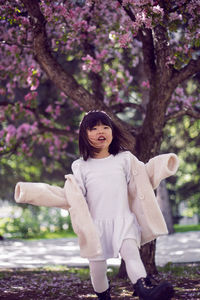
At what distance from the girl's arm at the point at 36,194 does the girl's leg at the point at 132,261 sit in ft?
2.17

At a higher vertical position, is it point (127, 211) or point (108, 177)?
point (108, 177)

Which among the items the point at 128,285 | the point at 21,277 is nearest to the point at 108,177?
the point at 128,285

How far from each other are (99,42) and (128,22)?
213 centimetres

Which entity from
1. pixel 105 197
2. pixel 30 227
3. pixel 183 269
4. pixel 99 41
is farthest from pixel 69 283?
pixel 30 227

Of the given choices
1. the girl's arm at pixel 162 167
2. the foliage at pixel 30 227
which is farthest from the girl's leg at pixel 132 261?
the foliage at pixel 30 227

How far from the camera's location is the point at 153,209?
4.17 metres

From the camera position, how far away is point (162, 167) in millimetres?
3977

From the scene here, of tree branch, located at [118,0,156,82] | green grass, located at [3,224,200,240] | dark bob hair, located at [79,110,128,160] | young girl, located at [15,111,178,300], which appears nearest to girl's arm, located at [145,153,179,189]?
young girl, located at [15,111,178,300]

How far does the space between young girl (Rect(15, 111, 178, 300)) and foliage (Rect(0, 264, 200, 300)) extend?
1334mm

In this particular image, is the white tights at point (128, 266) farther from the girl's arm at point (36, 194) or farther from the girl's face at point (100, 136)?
the girl's face at point (100, 136)

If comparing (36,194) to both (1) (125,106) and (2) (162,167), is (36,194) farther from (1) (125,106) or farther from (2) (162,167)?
(1) (125,106)

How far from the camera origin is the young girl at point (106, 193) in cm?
391

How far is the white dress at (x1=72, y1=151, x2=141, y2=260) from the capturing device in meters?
3.98

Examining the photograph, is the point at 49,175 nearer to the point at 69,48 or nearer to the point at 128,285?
the point at 69,48
